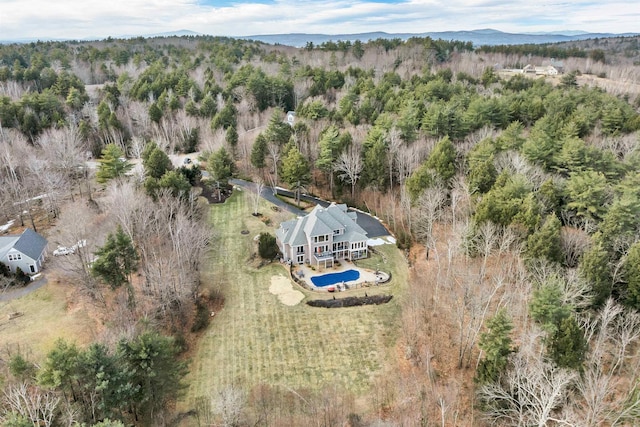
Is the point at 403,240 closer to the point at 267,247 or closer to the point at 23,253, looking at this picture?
the point at 267,247

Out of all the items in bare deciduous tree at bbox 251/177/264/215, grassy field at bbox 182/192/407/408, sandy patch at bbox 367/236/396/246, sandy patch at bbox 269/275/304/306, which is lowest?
grassy field at bbox 182/192/407/408

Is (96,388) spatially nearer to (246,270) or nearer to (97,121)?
(246,270)

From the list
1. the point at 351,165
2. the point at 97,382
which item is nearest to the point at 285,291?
the point at 97,382

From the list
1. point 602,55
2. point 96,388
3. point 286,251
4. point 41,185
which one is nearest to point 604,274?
point 286,251

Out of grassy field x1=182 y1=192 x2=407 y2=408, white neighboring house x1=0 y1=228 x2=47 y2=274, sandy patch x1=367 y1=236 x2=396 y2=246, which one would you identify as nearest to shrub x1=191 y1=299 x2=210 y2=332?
grassy field x1=182 y1=192 x2=407 y2=408

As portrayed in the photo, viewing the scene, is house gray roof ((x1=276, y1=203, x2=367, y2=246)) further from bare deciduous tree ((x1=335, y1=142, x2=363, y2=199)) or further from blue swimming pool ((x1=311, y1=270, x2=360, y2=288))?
bare deciduous tree ((x1=335, y1=142, x2=363, y2=199))

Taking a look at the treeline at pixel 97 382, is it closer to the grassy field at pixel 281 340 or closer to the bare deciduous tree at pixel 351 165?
the grassy field at pixel 281 340
